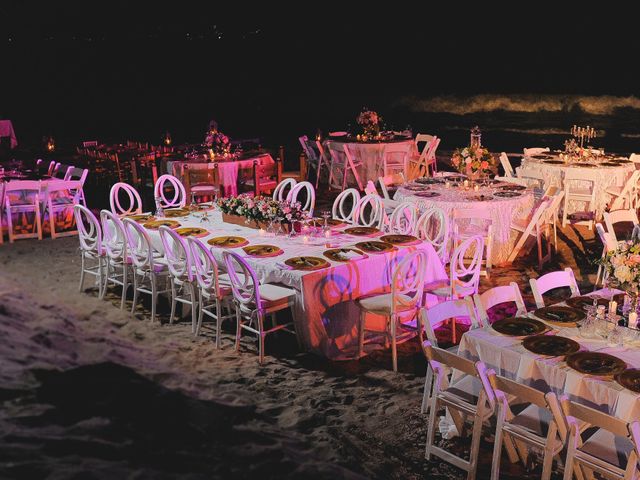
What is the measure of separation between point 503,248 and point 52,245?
5.62 m

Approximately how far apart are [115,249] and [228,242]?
1.44m

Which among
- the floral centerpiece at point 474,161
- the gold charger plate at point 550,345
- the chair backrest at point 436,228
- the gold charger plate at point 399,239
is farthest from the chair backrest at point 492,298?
the floral centerpiece at point 474,161

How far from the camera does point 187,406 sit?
4.87m

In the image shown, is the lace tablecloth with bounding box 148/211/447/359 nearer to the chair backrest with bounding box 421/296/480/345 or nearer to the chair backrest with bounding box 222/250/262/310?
the chair backrest with bounding box 222/250/262/310

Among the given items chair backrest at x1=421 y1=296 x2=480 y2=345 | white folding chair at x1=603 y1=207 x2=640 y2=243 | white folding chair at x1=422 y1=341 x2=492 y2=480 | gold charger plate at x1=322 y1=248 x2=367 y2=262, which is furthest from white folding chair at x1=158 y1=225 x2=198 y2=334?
white folding chair at x1=603 y1=207 x2=640 y2=243

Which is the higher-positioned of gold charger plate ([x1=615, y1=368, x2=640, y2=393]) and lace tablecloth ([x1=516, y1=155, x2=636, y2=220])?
lace tablecloth ([x1=516, y1=155, x2=636, y2=220])

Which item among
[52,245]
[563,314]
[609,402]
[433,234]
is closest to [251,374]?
[563,314]

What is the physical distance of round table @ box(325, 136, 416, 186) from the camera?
11812 mm

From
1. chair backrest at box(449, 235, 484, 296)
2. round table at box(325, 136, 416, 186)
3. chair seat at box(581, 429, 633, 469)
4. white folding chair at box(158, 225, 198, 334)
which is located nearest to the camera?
chair seat at box(581, 429, 633, 469)

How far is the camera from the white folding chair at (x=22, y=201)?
9.32m

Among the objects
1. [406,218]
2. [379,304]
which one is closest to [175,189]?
[406,218]

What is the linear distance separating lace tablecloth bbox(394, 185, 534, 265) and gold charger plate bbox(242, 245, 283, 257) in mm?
2368

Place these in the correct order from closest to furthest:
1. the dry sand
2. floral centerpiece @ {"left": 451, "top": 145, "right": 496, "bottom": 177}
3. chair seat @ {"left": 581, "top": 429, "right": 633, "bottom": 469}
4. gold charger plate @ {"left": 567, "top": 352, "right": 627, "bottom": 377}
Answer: chair seat @ {"left": 581, "top": 429, "right": 633, "bottom": 469} → gold charger plate @ {"left": 567, "top": 352, "right": 627, "bottom": 377} → the dry sand → floral centerpiece @ {"left": 451, "top": 145, "right": 496, "bottom": 177}

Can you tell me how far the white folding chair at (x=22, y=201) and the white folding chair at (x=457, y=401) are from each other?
6858 mm
